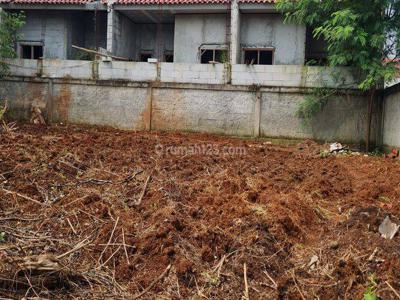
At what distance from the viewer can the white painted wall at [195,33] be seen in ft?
44.4

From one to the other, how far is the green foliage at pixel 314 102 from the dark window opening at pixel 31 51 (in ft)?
34.1

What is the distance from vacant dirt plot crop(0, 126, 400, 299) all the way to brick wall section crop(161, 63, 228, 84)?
185 inches

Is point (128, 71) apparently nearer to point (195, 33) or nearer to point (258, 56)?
point (195, 33)

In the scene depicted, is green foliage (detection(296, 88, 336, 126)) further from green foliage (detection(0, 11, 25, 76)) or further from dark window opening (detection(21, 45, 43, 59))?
dark window opening (detection(21, 45, 43, 59))

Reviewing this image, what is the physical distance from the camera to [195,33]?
1370 cm

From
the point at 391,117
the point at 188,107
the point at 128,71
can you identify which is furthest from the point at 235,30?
Result: the point at 391,117

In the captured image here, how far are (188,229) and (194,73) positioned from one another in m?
7.64

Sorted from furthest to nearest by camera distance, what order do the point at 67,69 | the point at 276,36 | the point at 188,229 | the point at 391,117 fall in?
the point at 276,36 < the point at 67,69 < the point at 391,117 < the point at 188,229

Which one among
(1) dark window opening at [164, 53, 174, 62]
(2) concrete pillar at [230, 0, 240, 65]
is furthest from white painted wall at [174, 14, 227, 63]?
(1) dark window opening at [164, 53, 174, 62]

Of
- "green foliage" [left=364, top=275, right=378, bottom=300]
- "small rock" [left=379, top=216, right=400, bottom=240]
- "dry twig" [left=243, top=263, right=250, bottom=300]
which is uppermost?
"small rock" [left=379, top=216, right=400, bottom=240]

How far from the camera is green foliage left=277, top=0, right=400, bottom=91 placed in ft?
28.7

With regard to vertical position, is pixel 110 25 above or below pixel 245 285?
above

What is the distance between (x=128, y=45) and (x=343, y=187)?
1145 centimetres

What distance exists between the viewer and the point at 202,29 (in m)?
13.6
